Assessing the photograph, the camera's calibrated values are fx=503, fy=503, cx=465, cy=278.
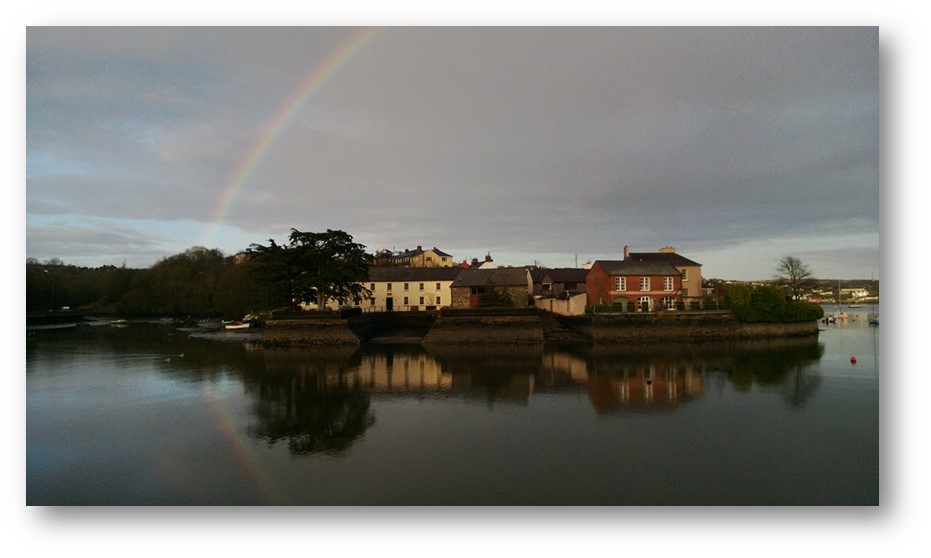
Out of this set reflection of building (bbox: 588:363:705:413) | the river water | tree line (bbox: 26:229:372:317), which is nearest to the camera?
the river water

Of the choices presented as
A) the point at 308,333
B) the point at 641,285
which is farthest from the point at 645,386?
the point at 308,333

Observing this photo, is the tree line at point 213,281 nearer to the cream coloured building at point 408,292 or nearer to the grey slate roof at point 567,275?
the cream coloured building at point 408,292

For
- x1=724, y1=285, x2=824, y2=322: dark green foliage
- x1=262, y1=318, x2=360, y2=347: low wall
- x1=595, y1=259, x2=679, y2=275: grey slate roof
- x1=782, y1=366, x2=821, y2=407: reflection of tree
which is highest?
x1=595, y1=259, x2=679, y2=275: grey slate roof

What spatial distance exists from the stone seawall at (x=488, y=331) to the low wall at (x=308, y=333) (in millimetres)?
5308

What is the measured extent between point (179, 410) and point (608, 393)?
49.0ft

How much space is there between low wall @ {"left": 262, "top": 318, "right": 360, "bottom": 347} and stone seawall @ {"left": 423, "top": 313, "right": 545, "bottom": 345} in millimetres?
5308

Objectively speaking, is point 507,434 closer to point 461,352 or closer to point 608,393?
point 608,393

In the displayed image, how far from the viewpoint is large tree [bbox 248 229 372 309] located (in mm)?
33678

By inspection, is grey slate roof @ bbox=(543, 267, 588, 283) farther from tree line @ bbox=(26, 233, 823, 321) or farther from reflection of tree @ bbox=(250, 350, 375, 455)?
reflection of tree @ bbox=(250, 350, 375, 455)

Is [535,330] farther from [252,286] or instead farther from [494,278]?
[252,286]

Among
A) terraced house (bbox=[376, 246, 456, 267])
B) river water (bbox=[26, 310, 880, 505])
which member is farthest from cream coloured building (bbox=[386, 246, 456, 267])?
river water (bbox=[26, 310, 880, 505])

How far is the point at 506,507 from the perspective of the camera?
32.4 ft

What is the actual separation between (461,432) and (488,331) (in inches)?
713

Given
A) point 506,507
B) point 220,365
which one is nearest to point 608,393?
point 506,507
